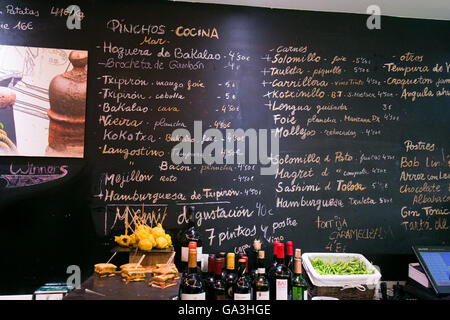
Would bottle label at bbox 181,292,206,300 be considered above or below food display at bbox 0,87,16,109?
below

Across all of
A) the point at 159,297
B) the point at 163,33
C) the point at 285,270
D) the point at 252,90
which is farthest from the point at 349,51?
the point at 159,297

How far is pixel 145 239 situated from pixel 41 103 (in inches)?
47.8

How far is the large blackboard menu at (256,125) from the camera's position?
229 cm

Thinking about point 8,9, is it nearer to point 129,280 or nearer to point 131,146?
point 131,146

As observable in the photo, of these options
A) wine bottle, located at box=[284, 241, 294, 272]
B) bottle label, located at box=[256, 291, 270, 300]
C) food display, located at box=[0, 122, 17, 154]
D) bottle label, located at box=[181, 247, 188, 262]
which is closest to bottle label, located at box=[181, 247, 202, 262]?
bottle label, located at box=[181, 247, 188, 262]

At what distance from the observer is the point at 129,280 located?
171 centimetres

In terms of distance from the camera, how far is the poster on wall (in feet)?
7.24

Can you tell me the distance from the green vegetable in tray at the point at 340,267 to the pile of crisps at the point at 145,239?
103 centimetres

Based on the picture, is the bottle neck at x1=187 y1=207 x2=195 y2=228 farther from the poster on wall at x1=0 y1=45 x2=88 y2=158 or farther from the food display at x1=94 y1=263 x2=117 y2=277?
the poster on wall at x1=0 y1=45 x2=88 y2=158

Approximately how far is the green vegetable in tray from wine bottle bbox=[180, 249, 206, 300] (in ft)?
2.76

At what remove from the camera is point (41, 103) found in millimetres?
2229

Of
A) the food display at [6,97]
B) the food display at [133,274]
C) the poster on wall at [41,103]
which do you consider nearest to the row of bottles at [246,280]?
the food display at [133,274]

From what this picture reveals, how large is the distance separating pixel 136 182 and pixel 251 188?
85cm

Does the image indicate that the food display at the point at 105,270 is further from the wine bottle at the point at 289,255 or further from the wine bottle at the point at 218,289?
the wine bottle at the point at 289,255
